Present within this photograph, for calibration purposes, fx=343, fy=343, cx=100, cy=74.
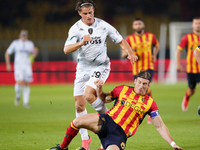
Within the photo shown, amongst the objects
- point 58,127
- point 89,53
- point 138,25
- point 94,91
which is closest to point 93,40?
point 89,53

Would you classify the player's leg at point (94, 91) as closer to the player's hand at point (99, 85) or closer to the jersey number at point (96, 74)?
the jersey number at point (96, 74)

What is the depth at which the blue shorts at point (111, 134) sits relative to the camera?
163 inches


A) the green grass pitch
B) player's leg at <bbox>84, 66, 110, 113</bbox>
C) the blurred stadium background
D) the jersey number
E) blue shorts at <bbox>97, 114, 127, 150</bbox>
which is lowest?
the green grass pitch

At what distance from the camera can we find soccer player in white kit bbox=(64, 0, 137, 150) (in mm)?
4797

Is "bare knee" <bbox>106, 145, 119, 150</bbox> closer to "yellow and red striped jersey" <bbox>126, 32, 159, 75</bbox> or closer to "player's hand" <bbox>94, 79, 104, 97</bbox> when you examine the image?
"player's hand" <bbox>94, 79, 104, 97</bbox>

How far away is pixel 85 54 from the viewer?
16.6 ft

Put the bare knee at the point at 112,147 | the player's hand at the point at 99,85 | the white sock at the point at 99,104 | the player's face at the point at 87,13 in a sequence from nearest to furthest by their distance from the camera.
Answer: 1. the bare knee at the point at 112,147
2. the player's hand at the point at 99,85
3. the white sock at the point at 99,104
4. the player's face at the point at 87,13

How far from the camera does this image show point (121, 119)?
14.1 feet

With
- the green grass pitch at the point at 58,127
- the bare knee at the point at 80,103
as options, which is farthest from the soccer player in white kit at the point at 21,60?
the bare knee at the point at 80,103

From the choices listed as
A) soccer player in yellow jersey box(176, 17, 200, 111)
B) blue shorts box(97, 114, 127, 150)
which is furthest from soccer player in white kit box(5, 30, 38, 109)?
blue shorts box(97, 114, 127, 150)

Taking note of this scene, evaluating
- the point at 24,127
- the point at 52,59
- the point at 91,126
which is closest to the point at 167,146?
the point at 91,126

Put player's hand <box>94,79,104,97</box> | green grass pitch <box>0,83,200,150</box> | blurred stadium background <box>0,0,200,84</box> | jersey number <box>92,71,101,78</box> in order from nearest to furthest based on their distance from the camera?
player's hand <box>94,79,104,97</box> → jersey number <box>92,71,101,78</box> → green grass pitch <box>0,83,200,150</box> → blurred stadium background <box>0,0,200,84</box>

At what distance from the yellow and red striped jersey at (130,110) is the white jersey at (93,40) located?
0.85m

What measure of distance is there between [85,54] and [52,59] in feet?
53.4
